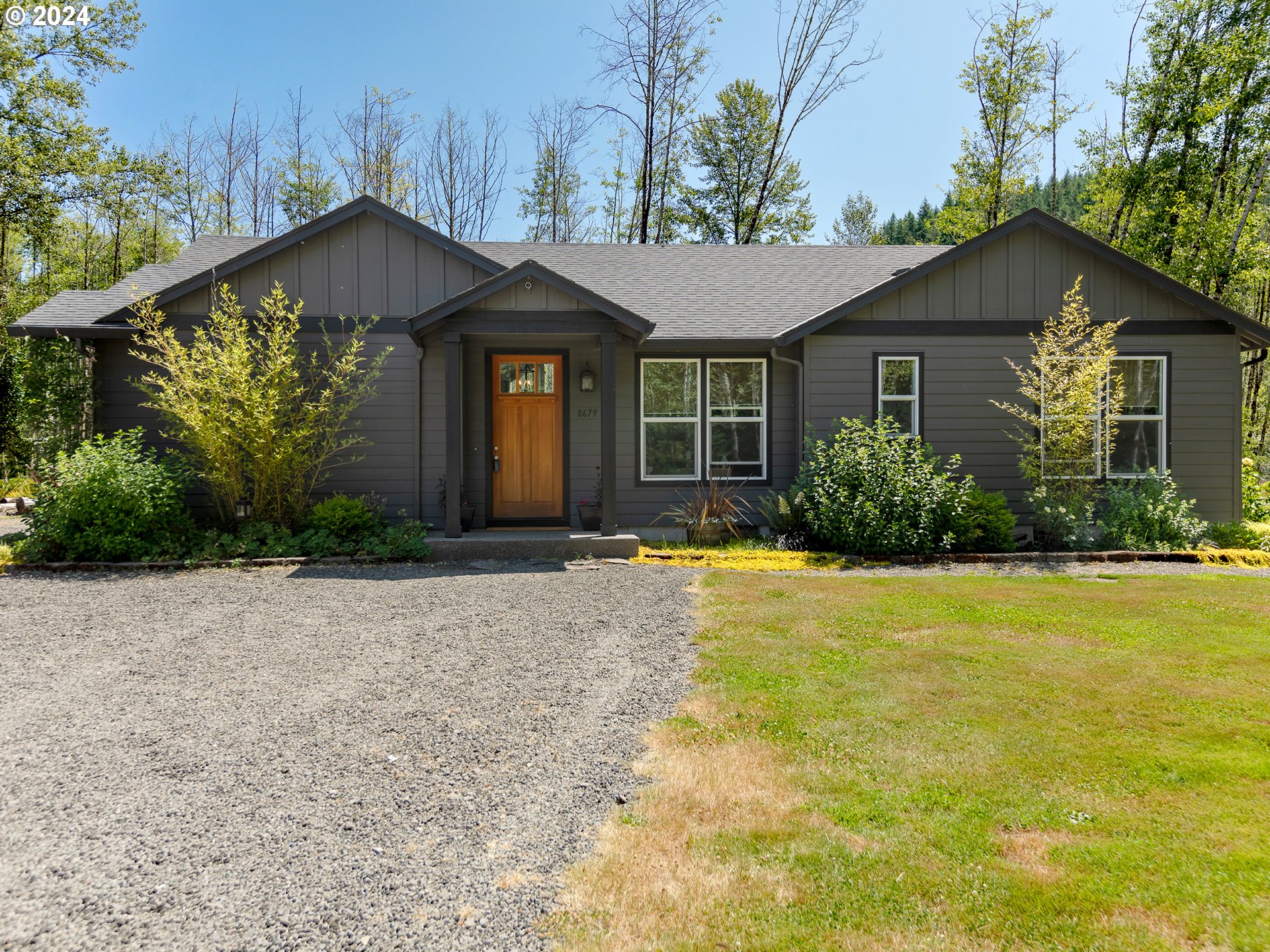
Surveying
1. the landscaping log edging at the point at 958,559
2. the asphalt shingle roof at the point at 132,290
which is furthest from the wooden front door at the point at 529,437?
the asphalt shingle roof at the point at 132,290

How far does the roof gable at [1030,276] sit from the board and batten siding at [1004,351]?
0.02m

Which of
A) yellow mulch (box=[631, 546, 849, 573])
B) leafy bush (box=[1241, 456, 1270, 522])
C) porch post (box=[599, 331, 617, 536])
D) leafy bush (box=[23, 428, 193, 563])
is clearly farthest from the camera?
leafy bush (box=[1241, 456, 1270, 522])

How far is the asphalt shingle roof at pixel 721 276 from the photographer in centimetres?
1023

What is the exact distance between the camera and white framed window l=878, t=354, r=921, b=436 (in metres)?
9.56

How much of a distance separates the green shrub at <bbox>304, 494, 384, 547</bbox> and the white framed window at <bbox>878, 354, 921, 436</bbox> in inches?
266

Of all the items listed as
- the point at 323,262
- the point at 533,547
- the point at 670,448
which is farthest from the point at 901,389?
the point at 323,262

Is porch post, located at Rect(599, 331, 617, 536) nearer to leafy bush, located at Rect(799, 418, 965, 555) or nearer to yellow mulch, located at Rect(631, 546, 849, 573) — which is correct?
yellow mulch, located at Rect(631, 546, 849, 573)

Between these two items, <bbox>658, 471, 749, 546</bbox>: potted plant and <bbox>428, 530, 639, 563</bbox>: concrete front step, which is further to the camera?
<bbox>658, 471, 749, 546</bbox>: potted plant

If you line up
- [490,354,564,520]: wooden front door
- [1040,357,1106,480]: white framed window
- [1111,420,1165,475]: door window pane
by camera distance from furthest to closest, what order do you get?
[490,354,564,520]: wooden front door → [1111,420,1165,475]: door window pane → [1040,357,1106,480]: white framed window

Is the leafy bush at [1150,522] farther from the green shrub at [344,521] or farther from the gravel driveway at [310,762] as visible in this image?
the green shrub at [344,521]

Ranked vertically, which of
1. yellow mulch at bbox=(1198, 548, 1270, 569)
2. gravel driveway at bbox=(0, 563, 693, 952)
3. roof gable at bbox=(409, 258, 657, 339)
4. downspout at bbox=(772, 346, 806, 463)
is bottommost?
gravel driveway at bbox=(0, 563, 693, 952)

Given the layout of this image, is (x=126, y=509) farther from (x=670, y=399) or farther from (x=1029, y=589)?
(x=1029, y=589)

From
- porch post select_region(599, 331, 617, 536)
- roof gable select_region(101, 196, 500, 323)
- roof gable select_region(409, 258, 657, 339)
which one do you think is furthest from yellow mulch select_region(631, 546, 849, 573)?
roof gable select_region(101, 196, 500, 323)

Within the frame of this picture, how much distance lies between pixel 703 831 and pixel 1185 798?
192 cm
